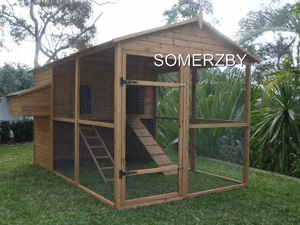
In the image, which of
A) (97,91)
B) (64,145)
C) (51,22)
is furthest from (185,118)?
(51,22)

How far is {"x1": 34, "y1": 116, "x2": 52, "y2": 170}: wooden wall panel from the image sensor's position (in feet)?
20.8

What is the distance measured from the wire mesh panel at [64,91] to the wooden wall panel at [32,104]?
19 cm

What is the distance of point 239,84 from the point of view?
661cm

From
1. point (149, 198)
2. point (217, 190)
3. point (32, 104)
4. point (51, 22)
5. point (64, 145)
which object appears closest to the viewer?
point (149, 198)

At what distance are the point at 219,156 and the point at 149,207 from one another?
11.9ft

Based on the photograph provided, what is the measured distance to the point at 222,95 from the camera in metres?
7.07

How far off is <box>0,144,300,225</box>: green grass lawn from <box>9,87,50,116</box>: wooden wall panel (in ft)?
3.80

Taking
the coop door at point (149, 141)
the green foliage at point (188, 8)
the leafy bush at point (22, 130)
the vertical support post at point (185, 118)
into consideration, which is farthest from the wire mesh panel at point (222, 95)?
the green foliage at point (188, 8)

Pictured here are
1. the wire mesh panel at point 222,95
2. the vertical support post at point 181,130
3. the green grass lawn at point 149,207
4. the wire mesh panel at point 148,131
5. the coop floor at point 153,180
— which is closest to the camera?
the green grass lawn at point 149,207

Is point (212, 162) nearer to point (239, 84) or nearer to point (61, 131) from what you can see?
point (239, 84)

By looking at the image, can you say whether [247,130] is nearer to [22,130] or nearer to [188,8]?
[22,130]

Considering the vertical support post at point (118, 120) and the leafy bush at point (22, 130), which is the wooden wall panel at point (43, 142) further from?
the leafy bush at point (22, 130)

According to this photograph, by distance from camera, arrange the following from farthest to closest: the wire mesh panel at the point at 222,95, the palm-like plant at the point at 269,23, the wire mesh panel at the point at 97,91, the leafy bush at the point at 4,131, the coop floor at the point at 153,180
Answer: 1. the leafy bush at the point at 4,131
2. the wire mesh panel at the point at 222,95
3. the wire mesh panel at the point at 97,91
4. the palm-like plant at the point at 269,23
5. the coop floor at the point at 153,180

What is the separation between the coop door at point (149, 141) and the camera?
439cm
